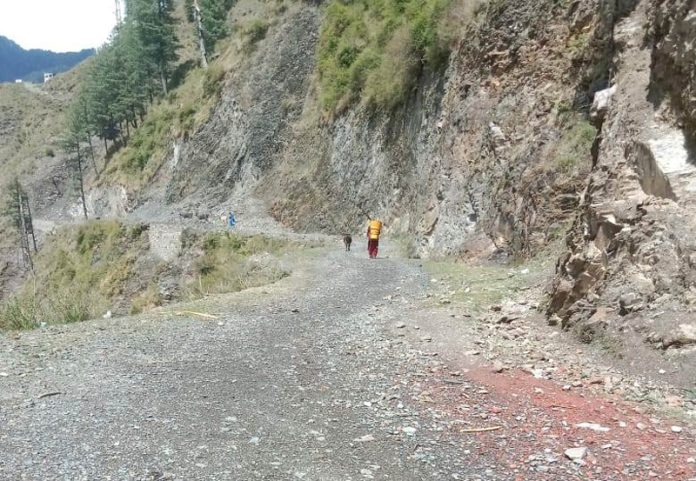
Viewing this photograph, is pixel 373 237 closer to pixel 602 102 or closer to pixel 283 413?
pixel 602 102

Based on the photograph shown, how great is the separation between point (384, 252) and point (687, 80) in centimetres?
1420

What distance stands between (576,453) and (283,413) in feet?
8.75

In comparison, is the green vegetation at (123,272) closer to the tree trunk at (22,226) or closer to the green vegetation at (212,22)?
the tree trunk at (22,226)

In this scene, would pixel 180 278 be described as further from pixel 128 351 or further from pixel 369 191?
pixel 128 351

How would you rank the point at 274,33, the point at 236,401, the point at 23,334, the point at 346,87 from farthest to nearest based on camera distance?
1. the point at 274,33
2. the point at 346,87
3. the point at 23,334
4. the point at 236,401

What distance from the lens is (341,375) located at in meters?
6.58

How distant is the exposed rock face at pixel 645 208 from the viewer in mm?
5836

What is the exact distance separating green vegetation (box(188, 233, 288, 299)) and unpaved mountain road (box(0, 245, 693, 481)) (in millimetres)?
5898

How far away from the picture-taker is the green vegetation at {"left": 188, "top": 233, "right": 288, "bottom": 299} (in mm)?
14852

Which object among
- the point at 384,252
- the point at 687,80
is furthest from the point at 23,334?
the point at 384,252

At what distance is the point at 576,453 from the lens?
4344 mm

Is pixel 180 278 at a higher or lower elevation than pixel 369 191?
lower

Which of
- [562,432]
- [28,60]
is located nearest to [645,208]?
[562,432]

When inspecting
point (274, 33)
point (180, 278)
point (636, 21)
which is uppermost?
point (274, 33)
